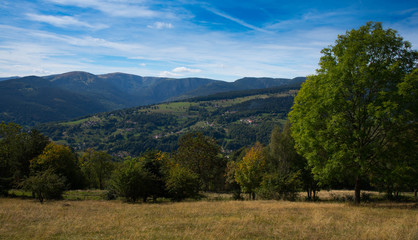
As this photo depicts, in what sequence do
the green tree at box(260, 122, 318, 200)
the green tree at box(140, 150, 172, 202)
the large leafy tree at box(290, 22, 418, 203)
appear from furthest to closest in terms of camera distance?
the green tree at box(140, 150, 172, 202)
the green tree at box(260, 122, 318, 200)
the large leafy tree at box(290, 22, 418, 203)

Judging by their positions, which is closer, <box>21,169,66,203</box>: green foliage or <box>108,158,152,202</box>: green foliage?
<box>21,169,66,203</box>: green foliage

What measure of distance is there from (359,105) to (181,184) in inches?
842

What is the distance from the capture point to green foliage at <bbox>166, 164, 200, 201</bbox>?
100.0 feet

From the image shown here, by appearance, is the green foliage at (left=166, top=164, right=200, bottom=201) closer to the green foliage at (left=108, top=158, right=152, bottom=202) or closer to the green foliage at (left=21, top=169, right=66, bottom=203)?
the green foliage at (left=108, top=158, right=152, bottom=202)

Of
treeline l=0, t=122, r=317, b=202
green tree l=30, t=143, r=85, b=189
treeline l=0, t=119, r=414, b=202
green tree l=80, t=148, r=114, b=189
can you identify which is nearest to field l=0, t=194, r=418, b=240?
treeline l=0, t=119, r=414, b=202

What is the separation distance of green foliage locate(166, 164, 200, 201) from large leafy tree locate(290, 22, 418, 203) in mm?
16384

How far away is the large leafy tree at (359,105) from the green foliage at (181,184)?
16.4 metres

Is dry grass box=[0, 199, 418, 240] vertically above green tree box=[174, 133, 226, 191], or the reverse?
dry grass box=[0, 199, 418, 240]

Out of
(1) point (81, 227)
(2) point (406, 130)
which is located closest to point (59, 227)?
(1) point (81, 227)

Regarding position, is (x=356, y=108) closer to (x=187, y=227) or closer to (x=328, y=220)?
(x=328, y=220)

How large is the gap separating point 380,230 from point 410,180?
9.68m

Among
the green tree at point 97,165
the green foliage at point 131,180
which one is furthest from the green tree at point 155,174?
the green tree at point 97,165

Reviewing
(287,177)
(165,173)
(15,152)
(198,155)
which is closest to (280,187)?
(287,177)

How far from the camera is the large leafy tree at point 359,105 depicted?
17.2 meters
